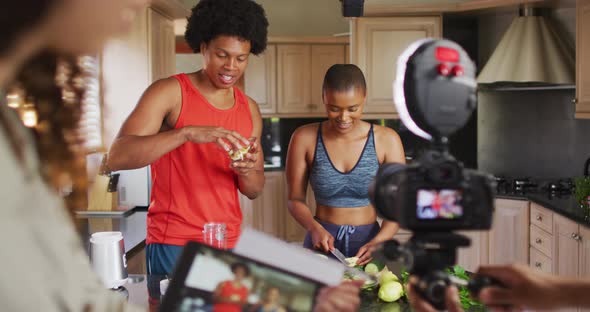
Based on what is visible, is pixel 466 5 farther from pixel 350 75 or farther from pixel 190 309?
pixel 190 309

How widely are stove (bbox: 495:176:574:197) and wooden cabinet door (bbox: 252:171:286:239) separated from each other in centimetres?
206

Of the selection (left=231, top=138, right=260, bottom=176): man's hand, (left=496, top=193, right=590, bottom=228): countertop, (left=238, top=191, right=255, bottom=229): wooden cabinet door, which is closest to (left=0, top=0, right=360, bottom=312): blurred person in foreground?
(left=231, top=138, right=260, bottom=176): man's hand

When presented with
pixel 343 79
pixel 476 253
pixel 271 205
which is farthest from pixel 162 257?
pixel 271 205

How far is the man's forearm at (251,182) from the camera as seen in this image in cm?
219

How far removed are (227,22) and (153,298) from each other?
0.91m

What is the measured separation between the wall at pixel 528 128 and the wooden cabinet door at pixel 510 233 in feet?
2.01

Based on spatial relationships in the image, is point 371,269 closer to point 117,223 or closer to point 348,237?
point 348,237

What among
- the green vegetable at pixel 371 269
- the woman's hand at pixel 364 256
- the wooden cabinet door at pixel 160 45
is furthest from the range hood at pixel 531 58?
the green vegetable at pixel 371 269

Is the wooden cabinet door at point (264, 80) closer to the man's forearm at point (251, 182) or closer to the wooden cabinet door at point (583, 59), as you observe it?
the wooden cabinet door at point (583, 59)

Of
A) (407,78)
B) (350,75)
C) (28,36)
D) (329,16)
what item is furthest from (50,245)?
(329,16)

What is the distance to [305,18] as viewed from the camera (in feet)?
21.5

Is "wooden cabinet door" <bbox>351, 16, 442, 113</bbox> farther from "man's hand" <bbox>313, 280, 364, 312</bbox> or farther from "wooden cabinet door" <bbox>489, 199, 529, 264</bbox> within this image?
"man's hand" <bbox>313, 280, 364, 312</bbox>

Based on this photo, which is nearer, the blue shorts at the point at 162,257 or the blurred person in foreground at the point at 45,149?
the blurred person in foreground at the point at 45,149

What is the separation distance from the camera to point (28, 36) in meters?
0.56
